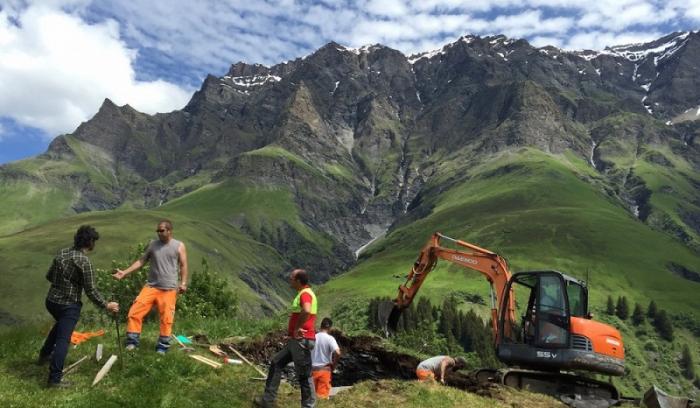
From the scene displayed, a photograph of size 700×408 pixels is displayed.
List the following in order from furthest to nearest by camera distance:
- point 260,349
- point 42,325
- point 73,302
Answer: point 260,349 < point 42,325 < point 73,302

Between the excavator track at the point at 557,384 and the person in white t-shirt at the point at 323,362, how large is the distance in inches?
291

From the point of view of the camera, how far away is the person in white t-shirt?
2067 cm

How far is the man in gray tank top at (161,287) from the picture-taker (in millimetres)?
19312

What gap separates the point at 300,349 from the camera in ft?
56.1

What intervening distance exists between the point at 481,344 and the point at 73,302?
167 metres

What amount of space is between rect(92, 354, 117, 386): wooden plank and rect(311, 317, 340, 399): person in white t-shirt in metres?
6.40

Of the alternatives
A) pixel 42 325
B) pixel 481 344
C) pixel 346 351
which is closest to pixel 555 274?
pixel 346 351

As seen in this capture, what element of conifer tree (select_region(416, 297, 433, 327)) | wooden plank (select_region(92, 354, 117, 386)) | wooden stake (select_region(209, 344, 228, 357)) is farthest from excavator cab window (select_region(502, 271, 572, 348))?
conifer tree (select_region(416, 297, 433, 327))

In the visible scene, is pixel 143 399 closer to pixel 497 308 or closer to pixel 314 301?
pixel 314 301

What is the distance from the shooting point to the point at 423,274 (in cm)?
3759

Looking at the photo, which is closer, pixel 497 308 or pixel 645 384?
pixel 497 308

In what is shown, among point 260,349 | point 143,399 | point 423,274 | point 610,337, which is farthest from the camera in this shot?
point 423,274

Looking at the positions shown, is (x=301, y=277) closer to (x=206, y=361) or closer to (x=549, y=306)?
(x=206, y=361)

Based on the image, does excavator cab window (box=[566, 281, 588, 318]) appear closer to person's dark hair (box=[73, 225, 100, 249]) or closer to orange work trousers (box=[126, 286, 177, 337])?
orange work trousers (box=[126, 286, 177, 337])
